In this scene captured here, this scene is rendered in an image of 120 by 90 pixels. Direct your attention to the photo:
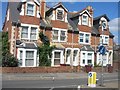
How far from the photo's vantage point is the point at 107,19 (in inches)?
1854

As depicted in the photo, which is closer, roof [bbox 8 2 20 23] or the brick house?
the brick house

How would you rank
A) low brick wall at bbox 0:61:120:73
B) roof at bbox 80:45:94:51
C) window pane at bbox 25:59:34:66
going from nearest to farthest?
low brick wall at bbox 0:61:120:73, window pane at bbox 25:59:34:66, roof at bbox 80:45:94:51

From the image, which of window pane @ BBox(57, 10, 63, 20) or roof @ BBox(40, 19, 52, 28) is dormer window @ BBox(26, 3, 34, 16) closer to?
roof @ BBox(40, 19, 52, 28)

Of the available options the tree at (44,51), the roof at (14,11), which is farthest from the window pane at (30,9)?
the tree at (44,51)

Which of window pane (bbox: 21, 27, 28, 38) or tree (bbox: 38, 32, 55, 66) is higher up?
window pane (bbox: 21, 27, 28, 38)

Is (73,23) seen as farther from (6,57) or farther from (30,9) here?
(6,57)

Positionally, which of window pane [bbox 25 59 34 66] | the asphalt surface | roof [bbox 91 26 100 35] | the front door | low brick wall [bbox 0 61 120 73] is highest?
roof [bbox 91 26 100 35]

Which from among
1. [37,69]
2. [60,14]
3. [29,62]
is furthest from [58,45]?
[37,69]

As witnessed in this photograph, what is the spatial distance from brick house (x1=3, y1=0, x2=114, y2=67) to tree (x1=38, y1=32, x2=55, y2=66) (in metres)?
0.55

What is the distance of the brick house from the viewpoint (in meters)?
35.7

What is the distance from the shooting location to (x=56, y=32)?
40.0 metres

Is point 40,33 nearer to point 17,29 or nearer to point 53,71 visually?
point 17,29

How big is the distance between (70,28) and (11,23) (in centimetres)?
952

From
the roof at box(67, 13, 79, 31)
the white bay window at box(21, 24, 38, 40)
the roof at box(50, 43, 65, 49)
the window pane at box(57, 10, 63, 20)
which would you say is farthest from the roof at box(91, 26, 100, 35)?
the white bay window at box(21, 24, 38, 40)
